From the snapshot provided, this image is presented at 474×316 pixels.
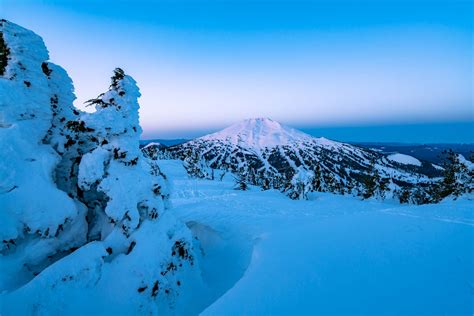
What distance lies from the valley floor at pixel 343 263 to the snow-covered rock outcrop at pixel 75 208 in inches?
115

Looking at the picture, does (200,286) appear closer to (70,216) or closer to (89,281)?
(89,281)

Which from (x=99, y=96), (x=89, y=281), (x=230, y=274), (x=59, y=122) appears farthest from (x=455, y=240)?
(x=59, y=122)

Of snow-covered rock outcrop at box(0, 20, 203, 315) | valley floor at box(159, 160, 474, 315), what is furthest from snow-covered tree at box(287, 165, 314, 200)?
snow-covered rock outcrop at box(0, 20, 203, 315)

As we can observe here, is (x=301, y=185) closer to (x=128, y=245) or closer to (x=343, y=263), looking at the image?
(x=343, y=263)

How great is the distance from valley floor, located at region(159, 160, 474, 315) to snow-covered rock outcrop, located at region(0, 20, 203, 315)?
9.55 feet

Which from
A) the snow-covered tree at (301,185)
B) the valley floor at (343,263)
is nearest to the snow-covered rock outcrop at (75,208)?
the valley floor at (343,263)

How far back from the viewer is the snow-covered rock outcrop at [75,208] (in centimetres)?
730

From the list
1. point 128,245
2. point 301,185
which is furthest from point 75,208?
point 301,185

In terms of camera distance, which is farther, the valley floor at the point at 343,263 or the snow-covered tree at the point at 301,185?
the snow-covered tree at the point at 301,185

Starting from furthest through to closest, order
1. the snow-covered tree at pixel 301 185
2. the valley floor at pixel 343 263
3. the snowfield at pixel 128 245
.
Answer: the snow-covered tree at pixel 301 185, the snowfield at pixel 128 245, the valley floor at pixel 343 263

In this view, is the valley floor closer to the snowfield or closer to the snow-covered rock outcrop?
the snowfield

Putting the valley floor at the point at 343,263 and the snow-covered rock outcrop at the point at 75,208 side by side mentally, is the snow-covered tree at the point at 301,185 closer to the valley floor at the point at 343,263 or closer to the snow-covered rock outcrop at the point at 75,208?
the valley floor at the point at 343,263

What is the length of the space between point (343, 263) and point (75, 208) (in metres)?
8.98

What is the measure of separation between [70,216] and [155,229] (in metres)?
2.82
